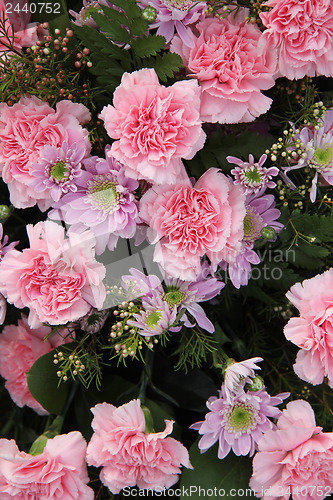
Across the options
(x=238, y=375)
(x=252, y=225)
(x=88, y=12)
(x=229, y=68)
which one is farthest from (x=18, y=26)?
(x=238, y=375)

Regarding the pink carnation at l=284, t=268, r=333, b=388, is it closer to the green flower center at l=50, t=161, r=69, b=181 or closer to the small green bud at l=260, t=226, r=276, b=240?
the small green bud at l=260, t=226, r=276, b=240

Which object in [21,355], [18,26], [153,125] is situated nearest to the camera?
[153,125]

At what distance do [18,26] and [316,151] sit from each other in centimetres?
46

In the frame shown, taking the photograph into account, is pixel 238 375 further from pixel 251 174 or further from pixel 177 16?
pixel 177 16

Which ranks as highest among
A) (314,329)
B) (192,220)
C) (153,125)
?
(153,125)

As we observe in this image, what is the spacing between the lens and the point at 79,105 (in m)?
0.67

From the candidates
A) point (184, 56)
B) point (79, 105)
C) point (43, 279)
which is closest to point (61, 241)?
point (43, 279)

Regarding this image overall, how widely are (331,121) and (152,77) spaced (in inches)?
11.1

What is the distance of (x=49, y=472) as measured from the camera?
2.20 ft

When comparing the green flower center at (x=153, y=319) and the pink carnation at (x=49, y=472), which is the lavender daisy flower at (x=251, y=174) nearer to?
the green flower center at (x=153, y=319)

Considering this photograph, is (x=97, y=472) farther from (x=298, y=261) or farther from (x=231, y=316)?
(x=298, y=261)

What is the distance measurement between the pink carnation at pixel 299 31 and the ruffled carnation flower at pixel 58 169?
280 millimetres

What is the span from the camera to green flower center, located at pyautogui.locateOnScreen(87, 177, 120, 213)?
0.64m

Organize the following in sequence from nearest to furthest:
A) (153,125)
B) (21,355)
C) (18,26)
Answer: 1. (153,125)
2. (18,26)
3. (21,355)
